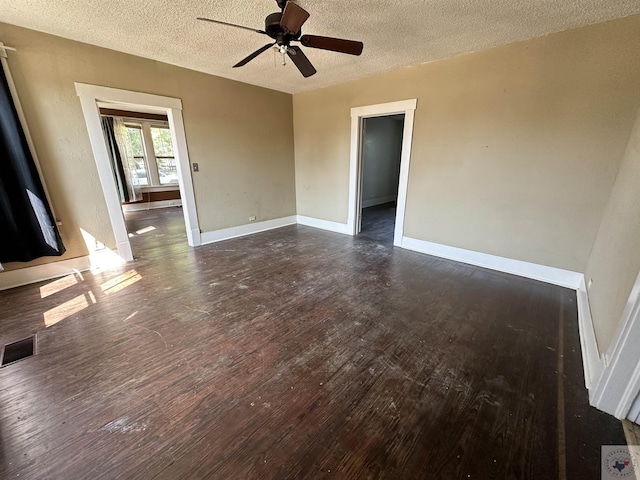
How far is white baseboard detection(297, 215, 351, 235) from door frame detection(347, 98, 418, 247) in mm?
114

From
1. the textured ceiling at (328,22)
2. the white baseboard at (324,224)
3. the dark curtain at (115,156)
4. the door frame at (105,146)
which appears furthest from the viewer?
the dark curtain at (115,156)

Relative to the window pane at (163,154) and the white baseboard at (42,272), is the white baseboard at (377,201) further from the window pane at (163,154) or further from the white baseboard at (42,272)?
the white baseboard at (42,272)

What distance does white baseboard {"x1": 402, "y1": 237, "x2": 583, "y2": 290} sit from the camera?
288 centimetres

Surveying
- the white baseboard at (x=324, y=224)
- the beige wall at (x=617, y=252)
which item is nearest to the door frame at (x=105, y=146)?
the white baseboard at (x=324, y=224)

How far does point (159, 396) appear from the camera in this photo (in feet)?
5.06

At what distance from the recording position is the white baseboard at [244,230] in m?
4.38

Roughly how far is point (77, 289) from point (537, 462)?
161 inches

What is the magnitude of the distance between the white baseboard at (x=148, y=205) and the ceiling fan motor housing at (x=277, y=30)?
6.98 meters

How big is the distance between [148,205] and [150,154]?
1458mm

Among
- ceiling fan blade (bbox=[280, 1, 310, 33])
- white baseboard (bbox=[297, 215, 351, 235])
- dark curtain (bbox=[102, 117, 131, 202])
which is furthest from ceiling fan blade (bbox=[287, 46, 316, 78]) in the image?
dark curtain (bbox=[102, 117, 131, 202])

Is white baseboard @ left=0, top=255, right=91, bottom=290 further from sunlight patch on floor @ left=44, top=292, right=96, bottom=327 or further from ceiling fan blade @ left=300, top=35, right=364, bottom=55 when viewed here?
ceiling fan blade @ left=300, top=35, right=364, bottom=55

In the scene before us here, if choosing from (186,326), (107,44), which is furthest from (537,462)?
(107,44)

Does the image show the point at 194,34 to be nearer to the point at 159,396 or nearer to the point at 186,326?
the point at 186,326

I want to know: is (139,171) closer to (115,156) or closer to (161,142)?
(115,156)
